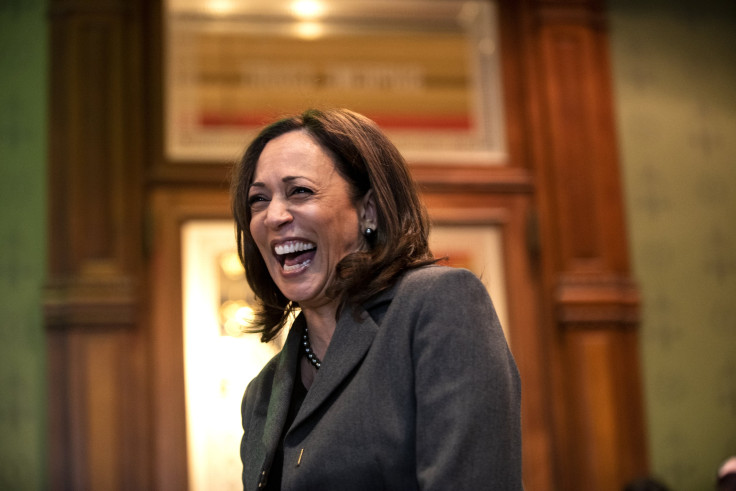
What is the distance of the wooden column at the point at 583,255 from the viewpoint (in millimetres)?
4164

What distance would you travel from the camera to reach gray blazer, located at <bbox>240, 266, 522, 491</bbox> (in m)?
1.28

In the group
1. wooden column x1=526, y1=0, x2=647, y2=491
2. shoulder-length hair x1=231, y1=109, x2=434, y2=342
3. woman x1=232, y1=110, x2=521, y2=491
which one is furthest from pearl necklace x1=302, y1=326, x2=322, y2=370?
wooden column x1=526, y1=0, x2=647, y2=491

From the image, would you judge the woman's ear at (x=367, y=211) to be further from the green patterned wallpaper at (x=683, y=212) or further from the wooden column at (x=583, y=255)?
the green patterned wallpaper at (x=683, y=212)

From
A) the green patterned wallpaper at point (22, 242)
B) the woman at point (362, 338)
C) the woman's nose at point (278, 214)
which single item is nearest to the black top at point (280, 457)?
the woman at point (362, 338)

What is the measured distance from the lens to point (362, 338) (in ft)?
4.80

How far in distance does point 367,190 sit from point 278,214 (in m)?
0.17

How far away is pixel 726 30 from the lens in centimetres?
476

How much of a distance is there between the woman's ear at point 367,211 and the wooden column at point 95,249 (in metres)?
2.47

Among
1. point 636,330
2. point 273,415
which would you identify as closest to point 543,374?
point 636,330

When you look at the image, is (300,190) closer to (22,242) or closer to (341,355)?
(341,355)

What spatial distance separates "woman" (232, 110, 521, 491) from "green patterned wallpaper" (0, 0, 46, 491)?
7.62ft

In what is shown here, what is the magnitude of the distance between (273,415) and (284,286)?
23 centimetres

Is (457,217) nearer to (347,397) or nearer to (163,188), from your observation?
(163,188)

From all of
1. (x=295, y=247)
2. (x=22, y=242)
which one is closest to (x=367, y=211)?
(x=295, y=247)
